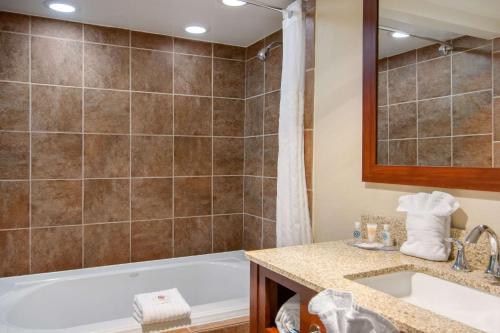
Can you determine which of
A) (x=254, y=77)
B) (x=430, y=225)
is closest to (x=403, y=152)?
(x=430, y=225)

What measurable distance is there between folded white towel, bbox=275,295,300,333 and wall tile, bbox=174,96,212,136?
1.91 metres

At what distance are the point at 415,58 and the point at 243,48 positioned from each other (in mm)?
1892

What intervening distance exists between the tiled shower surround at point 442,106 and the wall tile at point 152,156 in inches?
68.4

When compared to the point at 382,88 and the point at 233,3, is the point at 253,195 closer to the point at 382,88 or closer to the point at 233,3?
the point at 233,3

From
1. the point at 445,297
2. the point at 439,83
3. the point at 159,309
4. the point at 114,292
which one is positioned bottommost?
the point at 114,292

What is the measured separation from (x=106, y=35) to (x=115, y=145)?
790mm

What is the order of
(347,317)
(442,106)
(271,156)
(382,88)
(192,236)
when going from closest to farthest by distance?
(347,317) < (442,106) < (382,88) < (271,156) < (192,236)

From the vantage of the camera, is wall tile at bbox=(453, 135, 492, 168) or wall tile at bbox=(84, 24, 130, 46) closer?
wall tile at bbox=(453, 135, 492, 168)

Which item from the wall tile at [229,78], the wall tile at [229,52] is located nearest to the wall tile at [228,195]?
the wall tile at [229,78]

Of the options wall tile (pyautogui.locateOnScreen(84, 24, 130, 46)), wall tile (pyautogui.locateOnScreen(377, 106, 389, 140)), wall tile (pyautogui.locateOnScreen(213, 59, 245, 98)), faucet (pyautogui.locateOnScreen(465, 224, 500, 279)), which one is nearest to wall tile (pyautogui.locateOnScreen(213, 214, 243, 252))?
wall tile (pyautogui.locateOnScreen(213, 59, 245, 98))

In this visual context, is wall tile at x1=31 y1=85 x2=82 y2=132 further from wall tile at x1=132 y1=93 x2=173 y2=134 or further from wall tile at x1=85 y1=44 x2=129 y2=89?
wall tile at x1=132 y1=93 x2=173 y2=134

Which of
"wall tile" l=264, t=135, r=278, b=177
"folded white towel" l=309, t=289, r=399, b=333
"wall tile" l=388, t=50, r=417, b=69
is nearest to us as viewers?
"folded white towel" l=309, t=289, r=399, b=333

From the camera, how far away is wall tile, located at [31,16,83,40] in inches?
104

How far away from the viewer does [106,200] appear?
9.40 ft
